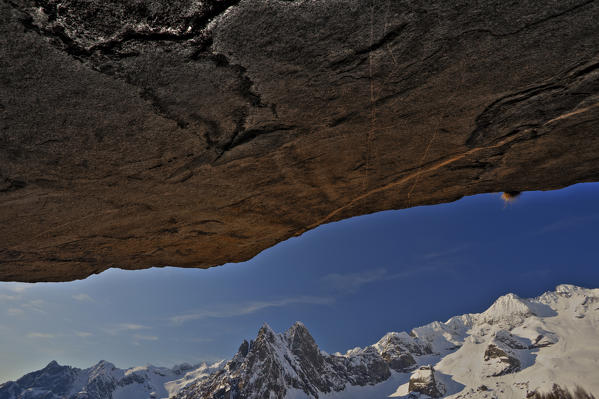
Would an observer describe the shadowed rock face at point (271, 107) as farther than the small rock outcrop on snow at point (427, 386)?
No

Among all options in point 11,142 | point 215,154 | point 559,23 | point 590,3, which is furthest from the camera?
point 215,154

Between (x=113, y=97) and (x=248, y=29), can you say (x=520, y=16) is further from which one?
(x=113, y=97)

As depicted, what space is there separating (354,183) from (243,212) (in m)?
2.59

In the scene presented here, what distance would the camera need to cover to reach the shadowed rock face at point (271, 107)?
10.4 ft

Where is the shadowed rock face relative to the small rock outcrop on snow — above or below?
above

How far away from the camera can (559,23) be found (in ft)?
11.0

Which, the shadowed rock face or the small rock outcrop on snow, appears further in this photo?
the small rock outcrop on snow

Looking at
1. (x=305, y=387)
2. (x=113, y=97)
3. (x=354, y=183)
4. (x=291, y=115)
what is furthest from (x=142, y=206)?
(x=305, y=387)

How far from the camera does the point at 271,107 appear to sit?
4.36 metres

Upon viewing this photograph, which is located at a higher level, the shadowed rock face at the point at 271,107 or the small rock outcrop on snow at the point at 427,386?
the shadowed rock face at the point at 271,107

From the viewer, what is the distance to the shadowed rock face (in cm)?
317

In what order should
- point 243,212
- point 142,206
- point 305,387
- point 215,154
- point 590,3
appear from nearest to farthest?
point 590,3
point 215,154
point 142,206
point 243,212
point 305,387

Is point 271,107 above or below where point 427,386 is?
above

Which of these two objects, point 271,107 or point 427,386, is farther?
point 427,386
